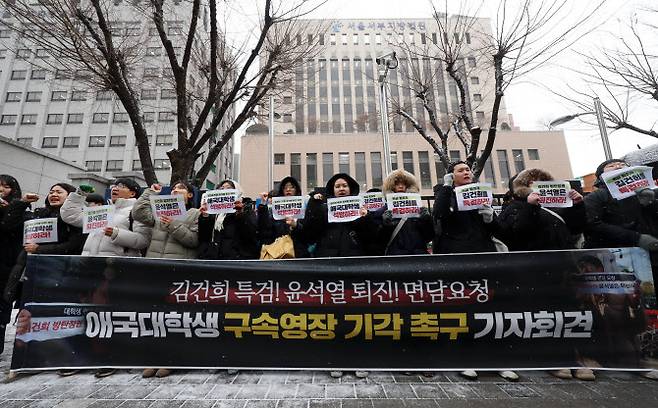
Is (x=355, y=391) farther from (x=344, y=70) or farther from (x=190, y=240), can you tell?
(x=344, y=70)

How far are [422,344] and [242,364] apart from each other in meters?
1.77

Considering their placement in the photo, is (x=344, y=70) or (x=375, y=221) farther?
(x=344, y=70)

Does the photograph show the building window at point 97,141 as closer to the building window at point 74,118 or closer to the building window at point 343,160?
the building window at point 74,118

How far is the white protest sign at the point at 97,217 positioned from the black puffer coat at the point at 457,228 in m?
3.56

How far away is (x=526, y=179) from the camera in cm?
366

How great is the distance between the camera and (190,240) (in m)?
3.71

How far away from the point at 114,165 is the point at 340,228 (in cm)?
4246

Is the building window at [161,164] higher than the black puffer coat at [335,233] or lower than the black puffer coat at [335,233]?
higher

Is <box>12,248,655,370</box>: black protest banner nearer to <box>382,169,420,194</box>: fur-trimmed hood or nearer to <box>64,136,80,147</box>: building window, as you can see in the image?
<box>382,169,420,194</box>: fur-trimmed hood

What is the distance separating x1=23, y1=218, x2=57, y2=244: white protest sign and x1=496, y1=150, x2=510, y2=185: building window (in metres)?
40.3

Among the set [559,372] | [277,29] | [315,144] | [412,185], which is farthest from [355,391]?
[315,144]

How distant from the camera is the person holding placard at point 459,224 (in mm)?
3307

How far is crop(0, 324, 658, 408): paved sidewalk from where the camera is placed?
2.52 meters

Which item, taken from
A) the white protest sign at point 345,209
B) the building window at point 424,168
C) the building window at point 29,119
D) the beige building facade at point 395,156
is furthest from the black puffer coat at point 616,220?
the building window at point 29,119
